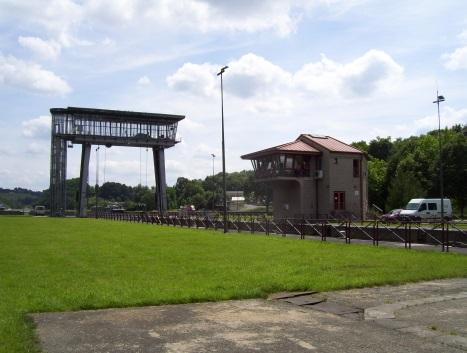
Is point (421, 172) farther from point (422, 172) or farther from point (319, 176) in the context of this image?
point (319, 176)

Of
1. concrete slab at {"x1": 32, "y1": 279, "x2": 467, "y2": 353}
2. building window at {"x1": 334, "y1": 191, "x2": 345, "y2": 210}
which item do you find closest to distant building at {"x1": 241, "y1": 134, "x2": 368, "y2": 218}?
building window at {"x1": 334, "y1": 191, "x2": 345, "y2": 210}

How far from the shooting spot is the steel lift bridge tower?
8569 centimetres

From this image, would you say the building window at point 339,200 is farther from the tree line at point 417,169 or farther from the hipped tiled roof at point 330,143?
the tree line at point 417,169

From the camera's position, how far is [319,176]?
6022 cm

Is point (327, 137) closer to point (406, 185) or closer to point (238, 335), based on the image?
point (406, 185)

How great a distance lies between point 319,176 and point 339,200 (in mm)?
3446

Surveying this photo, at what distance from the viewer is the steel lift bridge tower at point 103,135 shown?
8569cm

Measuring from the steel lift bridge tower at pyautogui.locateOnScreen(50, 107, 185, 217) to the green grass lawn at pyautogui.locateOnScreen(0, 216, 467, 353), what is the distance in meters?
63.4

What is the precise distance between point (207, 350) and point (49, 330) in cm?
272

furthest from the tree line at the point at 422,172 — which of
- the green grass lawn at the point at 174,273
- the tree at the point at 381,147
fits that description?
the green grass lawn at the point at 174,273

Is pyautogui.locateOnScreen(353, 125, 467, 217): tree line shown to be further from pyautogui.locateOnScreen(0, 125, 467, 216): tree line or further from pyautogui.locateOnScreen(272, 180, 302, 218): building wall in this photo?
pyautogui.locateOnScreen(272, 180, 302, 218): building wall

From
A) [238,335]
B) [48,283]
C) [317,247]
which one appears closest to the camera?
[238,335]

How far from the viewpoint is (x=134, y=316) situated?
379 inches

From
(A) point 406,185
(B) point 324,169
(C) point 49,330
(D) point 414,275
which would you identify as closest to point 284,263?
(D) point 414,275
